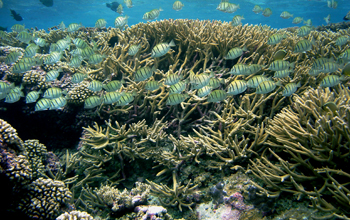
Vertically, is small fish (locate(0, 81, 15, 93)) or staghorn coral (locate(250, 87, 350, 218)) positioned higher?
small fish (locate(0, 81, 15, 93))

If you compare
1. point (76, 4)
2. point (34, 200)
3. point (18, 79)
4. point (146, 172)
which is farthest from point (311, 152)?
point (76, 4)

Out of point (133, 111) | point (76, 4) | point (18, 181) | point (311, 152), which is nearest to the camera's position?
point (311, 152)

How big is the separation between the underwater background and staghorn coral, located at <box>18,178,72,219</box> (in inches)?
0.5

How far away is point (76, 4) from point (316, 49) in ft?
145

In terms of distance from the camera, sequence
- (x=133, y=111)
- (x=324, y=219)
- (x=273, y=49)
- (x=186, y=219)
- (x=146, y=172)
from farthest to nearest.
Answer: (x=273, y=49), (x=133, y=111), (x=146, y=172), (x=186, y=219), (x=324, y=219)

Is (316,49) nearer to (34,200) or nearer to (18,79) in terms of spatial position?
(34,200)

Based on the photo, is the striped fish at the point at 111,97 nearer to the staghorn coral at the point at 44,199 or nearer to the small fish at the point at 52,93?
the small fish at the point at 52,93

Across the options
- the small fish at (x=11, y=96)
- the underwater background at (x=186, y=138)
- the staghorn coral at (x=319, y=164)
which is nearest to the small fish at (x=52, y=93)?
the underwater background at (x=186, y=138)

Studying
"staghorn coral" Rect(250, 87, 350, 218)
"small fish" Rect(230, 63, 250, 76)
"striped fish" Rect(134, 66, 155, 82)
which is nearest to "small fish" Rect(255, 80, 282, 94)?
"small fish" Rect(230, 63, 250, 76)

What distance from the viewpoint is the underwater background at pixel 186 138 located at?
224 cm

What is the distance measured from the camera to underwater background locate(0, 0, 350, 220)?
7.36 feet

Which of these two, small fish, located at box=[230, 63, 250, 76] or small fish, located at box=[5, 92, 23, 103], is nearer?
small fish, located at box=[230, 63, 250, 76]

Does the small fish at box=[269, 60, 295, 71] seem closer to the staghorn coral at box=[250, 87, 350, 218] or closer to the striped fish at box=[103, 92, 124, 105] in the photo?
the staghorn coral at box=[250, 87, 350, 218]

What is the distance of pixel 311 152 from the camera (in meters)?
2.14
